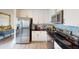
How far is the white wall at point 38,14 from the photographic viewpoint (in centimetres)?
215

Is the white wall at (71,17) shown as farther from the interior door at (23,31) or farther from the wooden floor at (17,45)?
the interior door at (23,31)

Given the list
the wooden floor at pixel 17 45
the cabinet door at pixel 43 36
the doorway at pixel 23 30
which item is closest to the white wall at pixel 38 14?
the doorway at pixel 23 30

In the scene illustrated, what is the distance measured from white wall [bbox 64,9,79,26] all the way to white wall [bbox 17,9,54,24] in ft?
1.02

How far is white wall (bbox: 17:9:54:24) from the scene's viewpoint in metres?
2.15

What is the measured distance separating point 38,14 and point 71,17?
57cm

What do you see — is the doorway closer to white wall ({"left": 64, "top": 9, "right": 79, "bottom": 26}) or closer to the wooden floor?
the wooden floor

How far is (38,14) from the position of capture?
216cm
